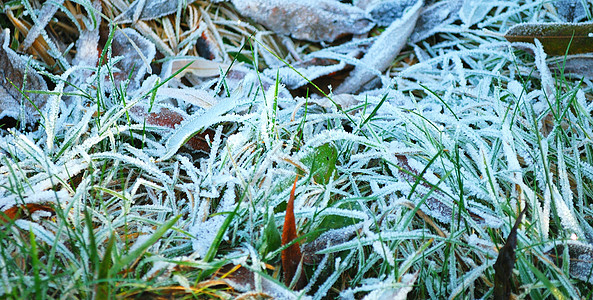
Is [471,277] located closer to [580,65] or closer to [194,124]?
[194,124]

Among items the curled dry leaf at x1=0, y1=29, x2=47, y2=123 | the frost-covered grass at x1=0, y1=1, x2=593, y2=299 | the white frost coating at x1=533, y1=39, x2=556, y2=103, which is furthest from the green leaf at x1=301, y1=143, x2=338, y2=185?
the curled dry leaf at x1=0, y1=29, x2=47, y2=123

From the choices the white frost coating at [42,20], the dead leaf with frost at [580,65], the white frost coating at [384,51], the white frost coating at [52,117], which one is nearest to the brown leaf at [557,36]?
the dead leaf with frost at [580,65]

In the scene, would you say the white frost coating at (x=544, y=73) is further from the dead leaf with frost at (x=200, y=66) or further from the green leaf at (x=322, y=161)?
the dead leaf with frost at (x=200, y=66)

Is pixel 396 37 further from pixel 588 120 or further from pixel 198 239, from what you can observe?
pixel 198 239

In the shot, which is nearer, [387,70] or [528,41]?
[528,41]

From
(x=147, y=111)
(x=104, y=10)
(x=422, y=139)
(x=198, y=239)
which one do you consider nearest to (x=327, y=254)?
(x=198, y=239)

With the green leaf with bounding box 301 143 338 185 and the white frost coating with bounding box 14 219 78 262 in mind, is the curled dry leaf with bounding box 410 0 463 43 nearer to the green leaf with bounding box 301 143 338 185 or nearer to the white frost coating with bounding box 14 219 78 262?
the green leaf with bounding box 301 143 338 185
